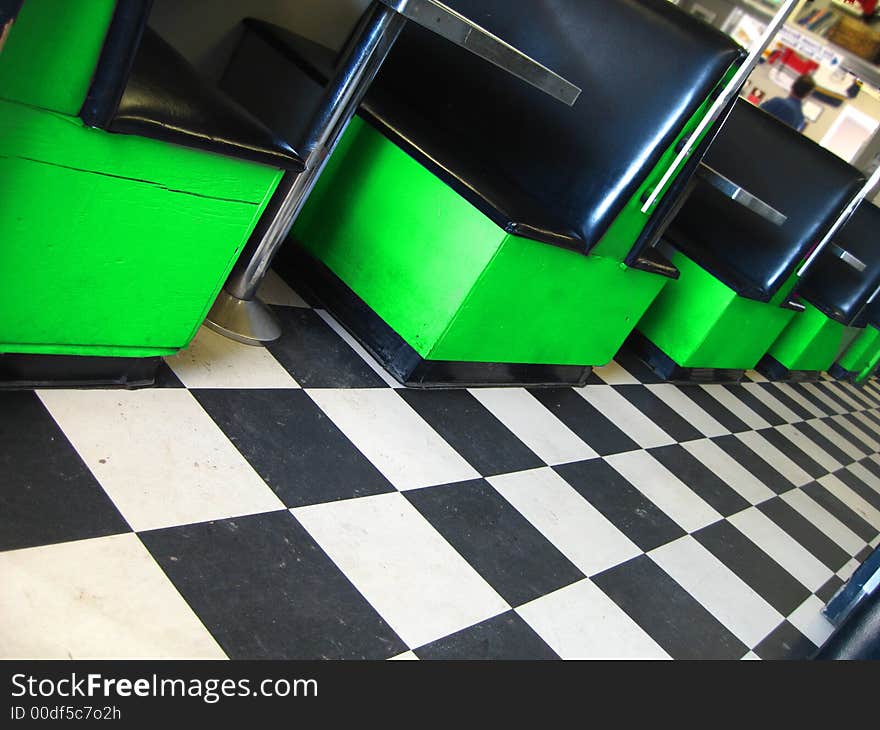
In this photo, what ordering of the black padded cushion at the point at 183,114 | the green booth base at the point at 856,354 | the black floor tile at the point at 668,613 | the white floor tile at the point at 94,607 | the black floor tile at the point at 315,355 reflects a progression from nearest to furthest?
the white floor tile at the point at 94,607
the black padded cushion at the point at 183,114
the black floor tile at the point at 668,613
the black floor tile at the point at 315,355
the green booth base at the point at 856,354

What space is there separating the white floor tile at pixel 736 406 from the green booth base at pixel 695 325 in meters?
0.06

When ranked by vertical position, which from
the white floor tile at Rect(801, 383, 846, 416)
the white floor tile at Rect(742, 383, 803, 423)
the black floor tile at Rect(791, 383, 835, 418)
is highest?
the white floor tile at Rect(801, 383, 846, 416)

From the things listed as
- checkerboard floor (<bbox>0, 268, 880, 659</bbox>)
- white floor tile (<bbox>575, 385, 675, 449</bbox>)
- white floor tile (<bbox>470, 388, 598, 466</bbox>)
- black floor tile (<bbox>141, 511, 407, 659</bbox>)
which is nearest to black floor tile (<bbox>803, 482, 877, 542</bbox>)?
checkerboard floor (<bbox>0, 268, 880, 659</bbox>)

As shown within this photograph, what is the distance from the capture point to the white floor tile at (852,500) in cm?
326

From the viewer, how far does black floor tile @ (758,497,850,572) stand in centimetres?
263

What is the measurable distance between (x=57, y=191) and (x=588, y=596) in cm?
129

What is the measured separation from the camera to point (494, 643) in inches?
56.6

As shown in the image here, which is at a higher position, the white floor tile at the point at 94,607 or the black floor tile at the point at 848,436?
the black floor tile at the point at 848,436

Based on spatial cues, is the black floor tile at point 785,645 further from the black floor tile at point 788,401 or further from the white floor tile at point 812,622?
the black floor tile at point 788,401

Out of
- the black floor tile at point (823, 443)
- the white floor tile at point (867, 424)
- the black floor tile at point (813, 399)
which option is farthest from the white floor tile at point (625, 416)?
the white floor tile at point (867, 424)

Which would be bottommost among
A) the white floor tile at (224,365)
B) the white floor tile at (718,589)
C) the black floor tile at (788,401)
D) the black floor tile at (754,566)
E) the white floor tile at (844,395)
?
the white floor tile at (224,365)

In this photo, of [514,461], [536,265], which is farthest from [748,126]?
[514,461]

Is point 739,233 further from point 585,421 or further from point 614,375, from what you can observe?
point 585,421

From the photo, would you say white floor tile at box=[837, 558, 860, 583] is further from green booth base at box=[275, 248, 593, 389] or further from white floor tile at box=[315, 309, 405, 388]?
white floor tile at box=[315, 309, 405, 388]
